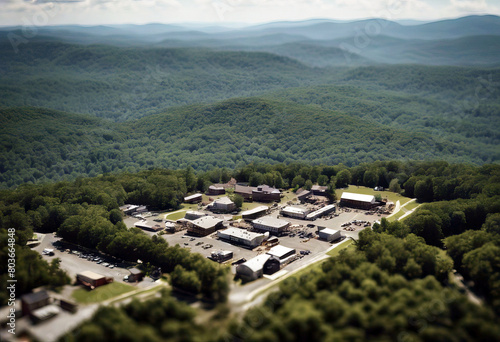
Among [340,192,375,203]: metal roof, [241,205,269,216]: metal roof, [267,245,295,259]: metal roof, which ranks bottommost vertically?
[241,205,269,216]: metal roof

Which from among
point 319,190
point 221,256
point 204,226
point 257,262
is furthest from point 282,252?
point 319,190

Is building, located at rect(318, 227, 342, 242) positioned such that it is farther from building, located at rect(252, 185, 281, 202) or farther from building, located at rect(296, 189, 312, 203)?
building, located at rect(252, 185, 281, 202)

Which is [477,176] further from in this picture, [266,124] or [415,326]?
[266,124]

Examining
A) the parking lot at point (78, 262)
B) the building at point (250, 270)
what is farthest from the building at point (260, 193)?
the parking lot at point (78, 262)

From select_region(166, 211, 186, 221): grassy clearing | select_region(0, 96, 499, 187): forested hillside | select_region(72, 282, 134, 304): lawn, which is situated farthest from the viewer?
select_region(0, 96, 499, 187): forested hillside

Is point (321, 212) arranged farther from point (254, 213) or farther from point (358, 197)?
point (254, 213)

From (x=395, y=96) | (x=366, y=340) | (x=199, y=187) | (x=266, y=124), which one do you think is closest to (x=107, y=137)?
(x=266, y=124)

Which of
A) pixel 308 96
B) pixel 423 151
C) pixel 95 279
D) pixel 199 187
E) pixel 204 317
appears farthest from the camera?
pixel 308 96

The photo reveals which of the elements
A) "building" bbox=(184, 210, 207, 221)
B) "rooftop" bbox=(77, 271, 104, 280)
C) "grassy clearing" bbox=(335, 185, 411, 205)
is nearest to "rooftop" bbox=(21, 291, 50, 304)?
"rooftop" bbox=(77, 271, 104, 280)
